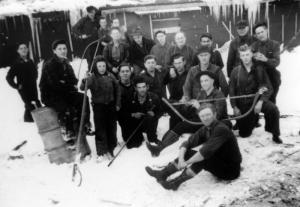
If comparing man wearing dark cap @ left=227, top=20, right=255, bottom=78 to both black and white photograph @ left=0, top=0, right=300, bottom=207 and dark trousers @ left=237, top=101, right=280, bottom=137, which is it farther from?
dark trousers @ left=237, top=101, right=280, bottom=137

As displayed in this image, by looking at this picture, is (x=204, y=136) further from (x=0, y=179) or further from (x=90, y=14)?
(x=90, y=14)

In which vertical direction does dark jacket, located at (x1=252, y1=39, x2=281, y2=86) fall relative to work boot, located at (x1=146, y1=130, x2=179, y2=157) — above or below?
above

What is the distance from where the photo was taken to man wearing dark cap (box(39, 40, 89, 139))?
6203 millimetres

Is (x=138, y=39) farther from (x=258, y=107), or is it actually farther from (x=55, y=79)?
(x=258, y=107)

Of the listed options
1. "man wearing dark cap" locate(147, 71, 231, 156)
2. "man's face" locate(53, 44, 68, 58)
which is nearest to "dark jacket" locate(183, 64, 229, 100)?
"man wearing dark cap" locate(147, 71, 231, 156)

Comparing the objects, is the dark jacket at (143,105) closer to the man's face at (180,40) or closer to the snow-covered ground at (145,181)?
the snow-covered ground at (145,181)

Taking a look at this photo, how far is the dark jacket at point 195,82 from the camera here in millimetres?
6203

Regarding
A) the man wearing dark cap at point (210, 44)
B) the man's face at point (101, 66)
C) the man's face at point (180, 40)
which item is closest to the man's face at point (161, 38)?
the man's face at point (180, 40)

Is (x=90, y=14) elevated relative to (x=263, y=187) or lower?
elevated

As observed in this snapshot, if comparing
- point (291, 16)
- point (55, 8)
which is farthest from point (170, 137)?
point (291, 16)

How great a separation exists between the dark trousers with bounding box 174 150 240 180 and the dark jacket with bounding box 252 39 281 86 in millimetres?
2404

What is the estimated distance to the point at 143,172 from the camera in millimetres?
5504

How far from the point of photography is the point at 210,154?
173 inches

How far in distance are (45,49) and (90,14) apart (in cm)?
381
